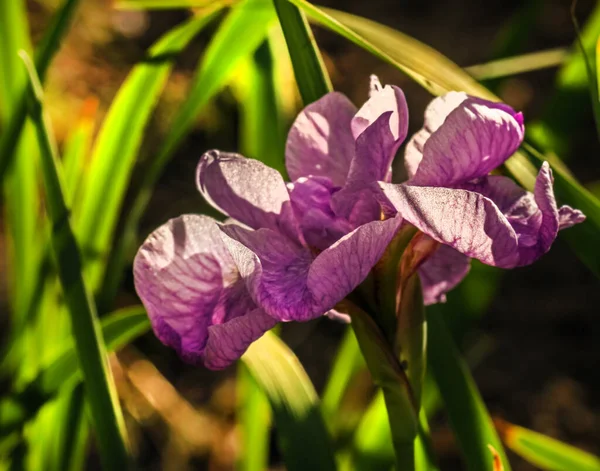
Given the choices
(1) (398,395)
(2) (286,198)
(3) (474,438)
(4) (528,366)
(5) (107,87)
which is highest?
(2) (286,198)

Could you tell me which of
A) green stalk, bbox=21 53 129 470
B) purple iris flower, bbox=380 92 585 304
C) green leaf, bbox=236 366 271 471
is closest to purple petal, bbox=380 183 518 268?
purple iris flower, bbox=380 92 585 304

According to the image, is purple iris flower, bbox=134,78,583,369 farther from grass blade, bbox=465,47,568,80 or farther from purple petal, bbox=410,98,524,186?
grass blade, bbox=465,47,568,80

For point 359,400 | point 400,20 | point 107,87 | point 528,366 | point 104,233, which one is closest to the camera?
point 104,233

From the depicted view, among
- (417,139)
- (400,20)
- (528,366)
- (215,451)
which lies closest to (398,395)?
(417,139)

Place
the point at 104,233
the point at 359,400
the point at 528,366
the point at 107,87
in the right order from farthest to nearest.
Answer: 1. the point at 107,87
2. the point at 528,366
3. the point at 359,400
4. the point at 104,233

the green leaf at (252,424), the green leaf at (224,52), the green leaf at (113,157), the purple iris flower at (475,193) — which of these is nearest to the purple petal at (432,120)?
the purple iris flower at (475,193)

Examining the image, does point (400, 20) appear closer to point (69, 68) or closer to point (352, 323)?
point (69, 68)

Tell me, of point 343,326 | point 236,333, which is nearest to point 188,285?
point 236,333
